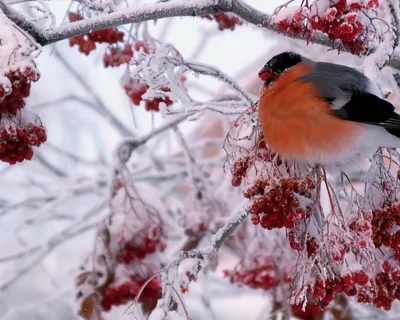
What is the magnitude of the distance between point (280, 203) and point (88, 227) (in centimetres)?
190

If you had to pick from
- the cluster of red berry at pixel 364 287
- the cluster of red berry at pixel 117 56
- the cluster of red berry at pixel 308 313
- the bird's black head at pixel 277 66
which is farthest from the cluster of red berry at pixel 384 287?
the cluster of red berry at pixel 117 56

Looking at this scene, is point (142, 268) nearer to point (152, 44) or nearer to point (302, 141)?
point (152, 44)

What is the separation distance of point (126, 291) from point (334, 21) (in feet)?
3.62

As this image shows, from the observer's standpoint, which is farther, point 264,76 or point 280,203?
point 264,76

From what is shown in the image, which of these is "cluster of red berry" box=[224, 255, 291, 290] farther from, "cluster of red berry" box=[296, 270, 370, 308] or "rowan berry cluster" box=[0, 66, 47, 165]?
"rowan berry cluster" box=[0, 66, 47, 165]

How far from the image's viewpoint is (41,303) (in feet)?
11.3

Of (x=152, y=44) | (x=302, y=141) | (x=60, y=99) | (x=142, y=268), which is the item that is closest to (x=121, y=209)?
(x=142, y=268)

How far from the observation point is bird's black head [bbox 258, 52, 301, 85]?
4.89 ft

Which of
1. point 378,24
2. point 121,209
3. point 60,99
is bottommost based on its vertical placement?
point 121,209

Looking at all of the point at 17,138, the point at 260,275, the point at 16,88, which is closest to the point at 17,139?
the point at 17,138

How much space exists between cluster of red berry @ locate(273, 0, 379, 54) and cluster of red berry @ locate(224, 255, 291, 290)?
42.2 inches

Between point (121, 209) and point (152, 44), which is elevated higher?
point (152, 44)

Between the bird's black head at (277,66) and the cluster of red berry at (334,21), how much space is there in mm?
138

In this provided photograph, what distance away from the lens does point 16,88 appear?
4.14 ft
